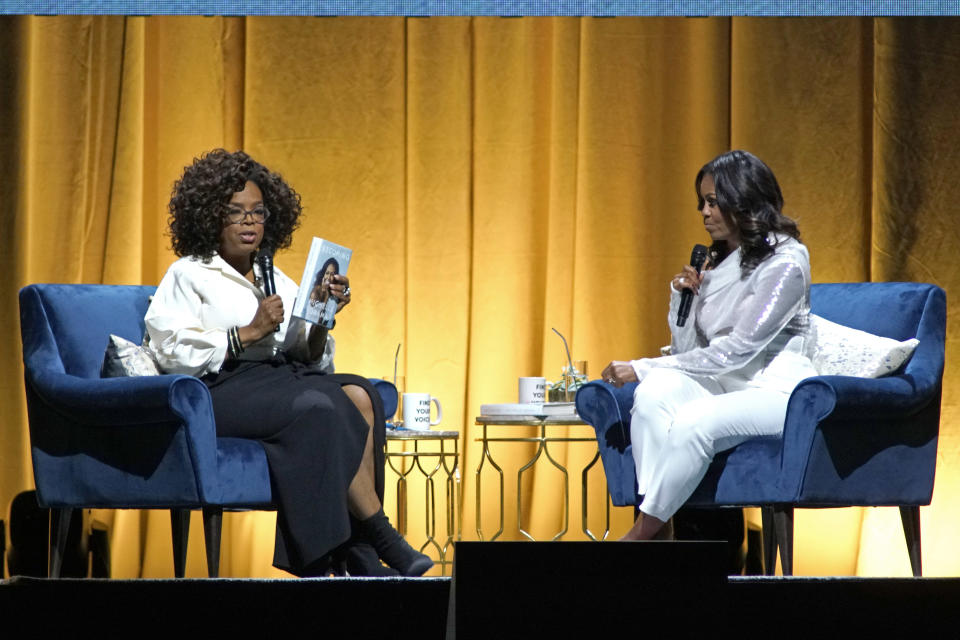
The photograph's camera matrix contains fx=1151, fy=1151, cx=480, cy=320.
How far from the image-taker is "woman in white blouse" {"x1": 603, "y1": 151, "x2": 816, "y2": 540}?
8.86 feet

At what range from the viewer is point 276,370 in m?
2.93

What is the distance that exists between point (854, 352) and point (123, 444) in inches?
71.4

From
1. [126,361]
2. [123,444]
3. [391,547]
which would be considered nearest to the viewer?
[391,547]

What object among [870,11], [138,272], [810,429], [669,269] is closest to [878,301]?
[810,429]

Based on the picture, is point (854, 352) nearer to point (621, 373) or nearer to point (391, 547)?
point (621, 373)

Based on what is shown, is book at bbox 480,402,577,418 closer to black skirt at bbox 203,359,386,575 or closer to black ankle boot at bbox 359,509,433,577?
black skirt at bbox 203,359,386,575

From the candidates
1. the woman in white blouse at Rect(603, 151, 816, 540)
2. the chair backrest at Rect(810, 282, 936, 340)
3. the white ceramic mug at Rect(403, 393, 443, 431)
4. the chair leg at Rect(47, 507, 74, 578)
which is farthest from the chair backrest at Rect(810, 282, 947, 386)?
the chair leg at Rect(47, 507, 74, 578)

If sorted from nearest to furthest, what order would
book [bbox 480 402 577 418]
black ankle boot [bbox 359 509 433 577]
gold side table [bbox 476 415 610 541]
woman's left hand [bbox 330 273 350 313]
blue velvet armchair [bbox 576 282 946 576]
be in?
black ankle boot [bbox 359 509 433 577]
blue velvet armchair [bbox 576 282 946 576]
woman's left hand [bbox 330 273 350 313]
book [bbox 480 402 577 418]
gold side table [bbox 476 415 610 541]

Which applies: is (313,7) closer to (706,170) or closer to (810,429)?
(706,170)

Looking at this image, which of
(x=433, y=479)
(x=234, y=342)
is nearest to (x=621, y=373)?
(x=234, y=342)

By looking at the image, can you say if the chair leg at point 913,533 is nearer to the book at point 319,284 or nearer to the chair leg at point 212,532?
the book at point 319,284

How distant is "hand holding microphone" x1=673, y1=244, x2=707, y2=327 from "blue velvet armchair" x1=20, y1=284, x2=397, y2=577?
1.17 meters

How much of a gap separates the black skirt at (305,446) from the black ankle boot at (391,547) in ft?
0.22

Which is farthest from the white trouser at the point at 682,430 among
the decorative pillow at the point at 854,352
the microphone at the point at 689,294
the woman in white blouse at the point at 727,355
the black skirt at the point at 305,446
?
the black skirt at the point at 305,446
